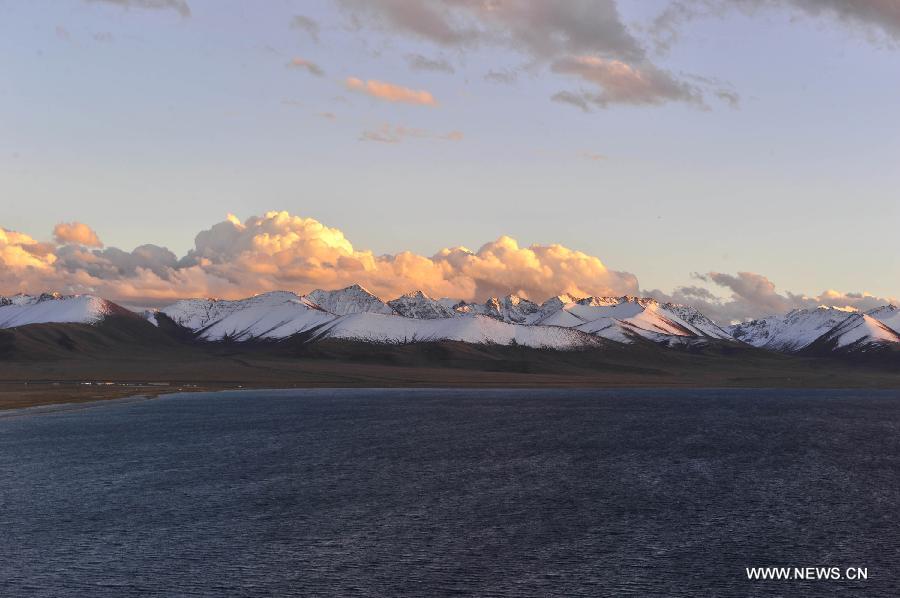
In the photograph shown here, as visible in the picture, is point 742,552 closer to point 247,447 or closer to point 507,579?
point 507,579

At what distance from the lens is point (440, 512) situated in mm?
60594

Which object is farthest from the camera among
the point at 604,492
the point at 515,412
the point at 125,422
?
the point at 515,412

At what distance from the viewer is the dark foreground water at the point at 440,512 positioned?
44.1 meters

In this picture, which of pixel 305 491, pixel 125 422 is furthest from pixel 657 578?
pixel 125 422

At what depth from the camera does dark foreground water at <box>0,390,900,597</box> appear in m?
44.1

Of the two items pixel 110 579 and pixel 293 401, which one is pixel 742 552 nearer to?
pixel 110 579

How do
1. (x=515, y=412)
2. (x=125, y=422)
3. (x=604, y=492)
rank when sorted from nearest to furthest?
1. (x=604, y=492)
2. (x=125, y=422)
3. (x=515, y=412)

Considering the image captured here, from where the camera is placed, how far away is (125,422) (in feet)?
437

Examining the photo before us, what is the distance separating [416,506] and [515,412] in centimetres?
10201

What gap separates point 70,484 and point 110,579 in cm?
3032

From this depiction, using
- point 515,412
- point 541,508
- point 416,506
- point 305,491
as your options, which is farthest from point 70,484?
point 515,412

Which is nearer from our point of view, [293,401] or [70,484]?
[70,484]

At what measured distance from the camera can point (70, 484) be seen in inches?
2790

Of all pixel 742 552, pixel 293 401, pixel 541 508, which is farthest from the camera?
pixel 293 401
